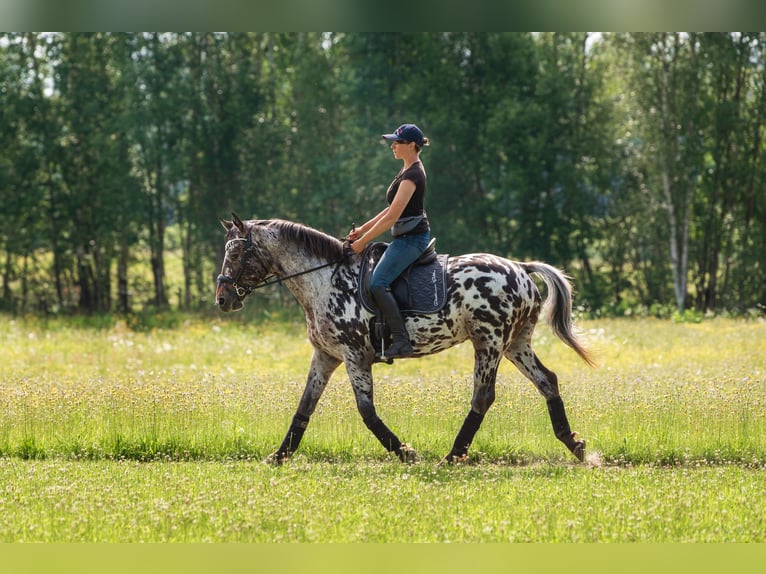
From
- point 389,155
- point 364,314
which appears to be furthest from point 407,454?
point 389,155

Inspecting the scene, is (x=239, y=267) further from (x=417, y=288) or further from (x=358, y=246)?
(x=417, y=288)

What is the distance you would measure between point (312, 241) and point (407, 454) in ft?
7.27

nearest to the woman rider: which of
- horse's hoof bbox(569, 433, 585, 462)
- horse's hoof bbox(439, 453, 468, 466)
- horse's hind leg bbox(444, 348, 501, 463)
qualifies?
horse's hind leg bbox(444, 348, 501, 463)

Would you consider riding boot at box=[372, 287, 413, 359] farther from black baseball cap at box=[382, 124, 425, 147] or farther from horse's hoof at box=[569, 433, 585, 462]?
horse's hoof at box=[569, 433, 585, 462]

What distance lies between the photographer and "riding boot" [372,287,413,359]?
28.4 feet

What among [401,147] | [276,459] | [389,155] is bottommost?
[276,459]

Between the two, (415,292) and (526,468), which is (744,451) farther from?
(415,292)

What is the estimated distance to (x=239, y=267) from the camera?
29.3 ft

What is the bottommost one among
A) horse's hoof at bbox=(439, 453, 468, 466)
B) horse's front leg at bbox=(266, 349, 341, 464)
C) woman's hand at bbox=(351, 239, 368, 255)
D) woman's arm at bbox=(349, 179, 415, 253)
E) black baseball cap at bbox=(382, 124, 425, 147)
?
horse's hoof at bbox=(439, 453, 468, 466)

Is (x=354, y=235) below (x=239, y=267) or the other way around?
the other way around

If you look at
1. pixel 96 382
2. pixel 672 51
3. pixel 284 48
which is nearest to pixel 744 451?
pixel 96 382

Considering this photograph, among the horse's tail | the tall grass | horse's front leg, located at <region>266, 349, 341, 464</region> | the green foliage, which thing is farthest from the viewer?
the green foliage

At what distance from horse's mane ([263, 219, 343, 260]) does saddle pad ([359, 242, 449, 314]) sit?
41 centimetres

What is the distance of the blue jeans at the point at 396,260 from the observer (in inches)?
340
